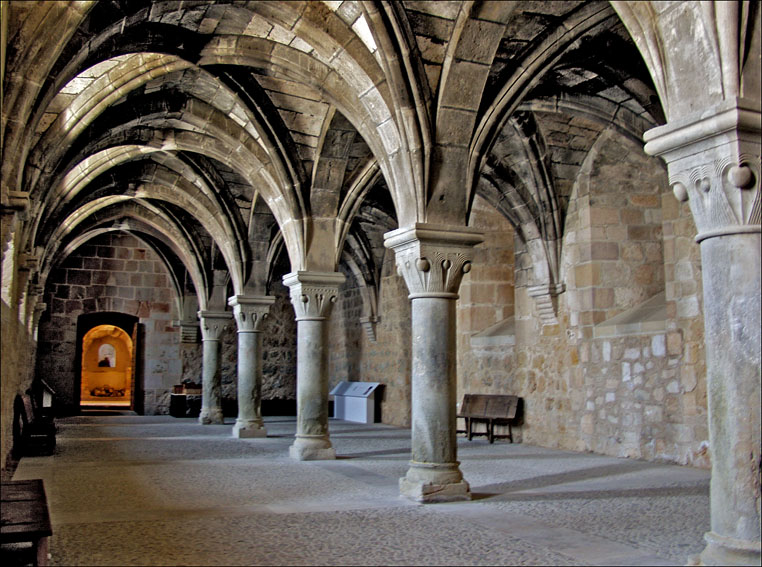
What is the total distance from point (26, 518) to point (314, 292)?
5.53 metres

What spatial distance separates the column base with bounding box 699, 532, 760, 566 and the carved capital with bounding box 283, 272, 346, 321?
226 inches

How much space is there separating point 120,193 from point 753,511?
11.5 metres

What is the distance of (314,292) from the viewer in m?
8.95

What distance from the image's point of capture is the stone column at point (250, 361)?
11758 millimetres

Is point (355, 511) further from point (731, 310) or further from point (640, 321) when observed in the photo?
point (640, 321)

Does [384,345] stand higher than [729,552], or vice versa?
[384,345]

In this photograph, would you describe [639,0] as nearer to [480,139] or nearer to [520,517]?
[480,139]

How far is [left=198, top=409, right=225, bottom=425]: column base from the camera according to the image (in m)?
14.6

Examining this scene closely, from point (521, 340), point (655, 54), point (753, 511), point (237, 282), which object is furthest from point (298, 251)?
point (753, 511)

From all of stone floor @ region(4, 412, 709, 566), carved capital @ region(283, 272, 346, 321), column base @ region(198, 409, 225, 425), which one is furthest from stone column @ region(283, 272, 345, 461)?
column base @ region(198, 409, 225, 425)

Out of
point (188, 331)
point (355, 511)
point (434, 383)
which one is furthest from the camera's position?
point (188, 331)

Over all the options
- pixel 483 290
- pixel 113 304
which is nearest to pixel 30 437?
pixel 483 290

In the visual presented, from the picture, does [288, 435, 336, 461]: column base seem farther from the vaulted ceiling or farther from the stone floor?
the vaulted ceiling

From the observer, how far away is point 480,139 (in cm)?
639
